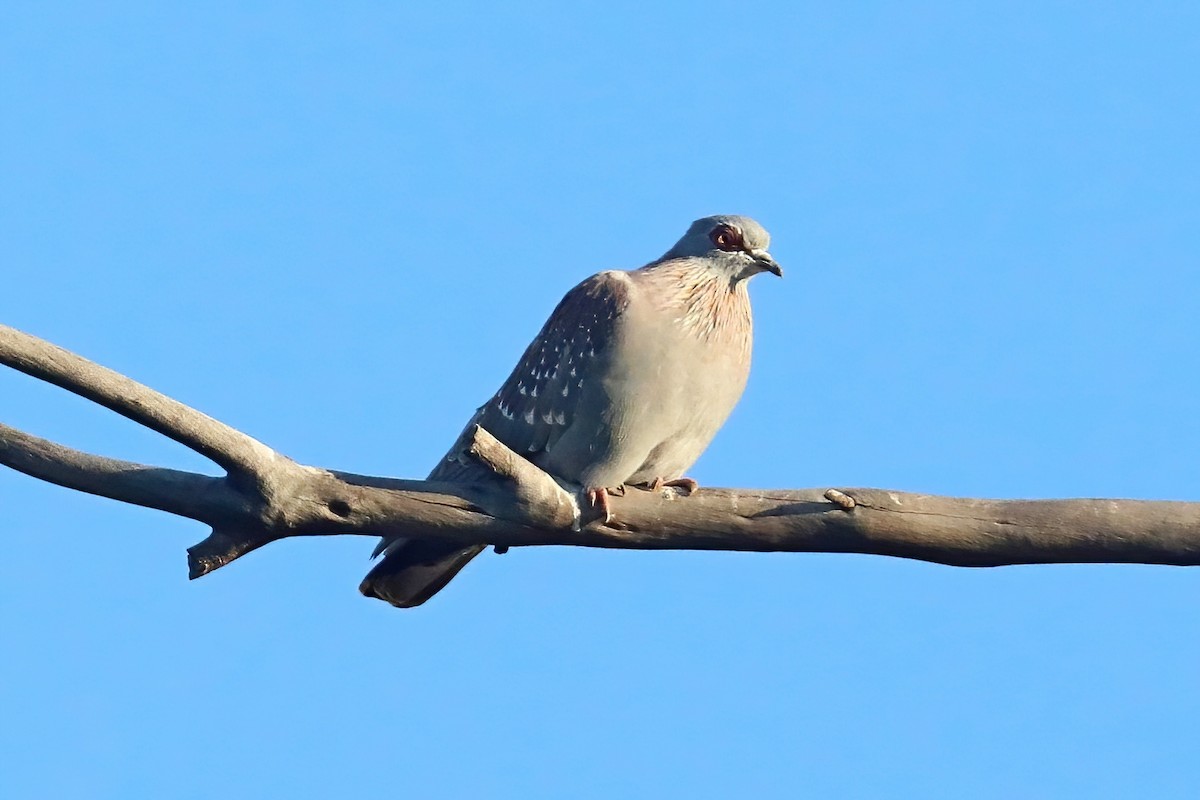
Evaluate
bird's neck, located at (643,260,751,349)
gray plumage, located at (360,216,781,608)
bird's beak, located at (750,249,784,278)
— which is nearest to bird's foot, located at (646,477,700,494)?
gray plumage, located at (360,216,781,608)

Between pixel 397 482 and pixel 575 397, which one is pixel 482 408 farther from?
pixel 397 482

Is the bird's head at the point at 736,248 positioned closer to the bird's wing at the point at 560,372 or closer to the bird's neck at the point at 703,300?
the bird's neck at the point at 703,300

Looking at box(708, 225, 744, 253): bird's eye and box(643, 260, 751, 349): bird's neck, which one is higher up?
box(708, 225, 744, 253): bird's eye

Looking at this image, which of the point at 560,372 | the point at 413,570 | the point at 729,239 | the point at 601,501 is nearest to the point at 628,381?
the point at 560,372

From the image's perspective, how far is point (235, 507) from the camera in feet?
17.4

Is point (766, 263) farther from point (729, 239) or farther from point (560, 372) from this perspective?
point (560, 372)

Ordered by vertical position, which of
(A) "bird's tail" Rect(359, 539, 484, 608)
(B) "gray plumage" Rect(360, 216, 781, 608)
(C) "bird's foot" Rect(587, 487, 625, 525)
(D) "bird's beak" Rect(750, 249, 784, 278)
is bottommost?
(A) "bird's tail" Rect(359, 539, 484, 608)

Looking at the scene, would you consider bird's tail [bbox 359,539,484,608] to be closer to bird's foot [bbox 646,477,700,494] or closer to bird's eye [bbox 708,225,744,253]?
bird's foot [bbox 646,477,700,494]

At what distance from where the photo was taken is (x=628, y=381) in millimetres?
6371

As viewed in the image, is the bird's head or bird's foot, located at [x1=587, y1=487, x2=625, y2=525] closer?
bird's foot, located at [x1=587, y1=487, x2=625, y2=525]

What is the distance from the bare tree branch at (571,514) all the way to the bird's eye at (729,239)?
60.2 inches

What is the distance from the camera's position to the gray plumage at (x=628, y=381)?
20.8 feet

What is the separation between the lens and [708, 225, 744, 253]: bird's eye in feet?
22.4

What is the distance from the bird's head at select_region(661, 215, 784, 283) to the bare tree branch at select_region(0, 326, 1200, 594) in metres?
1.46
